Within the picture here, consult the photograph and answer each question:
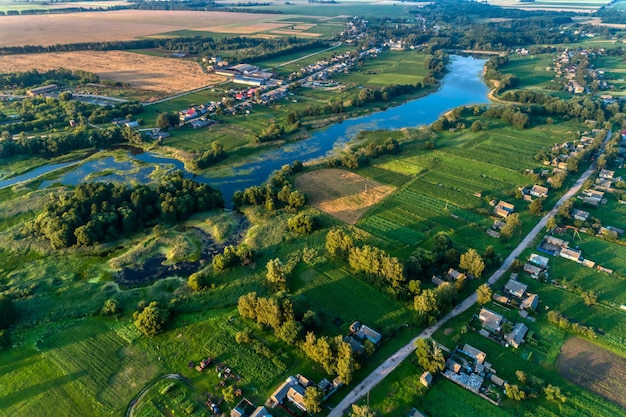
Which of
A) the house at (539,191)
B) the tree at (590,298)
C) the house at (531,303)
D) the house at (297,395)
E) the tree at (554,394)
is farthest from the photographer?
the house at (539,191)

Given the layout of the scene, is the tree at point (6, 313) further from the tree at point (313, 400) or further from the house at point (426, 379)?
the house at point (426, 379)

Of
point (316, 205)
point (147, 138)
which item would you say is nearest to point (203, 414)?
point (316, 205)

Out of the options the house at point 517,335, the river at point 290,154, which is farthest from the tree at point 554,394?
the river at point 290,154

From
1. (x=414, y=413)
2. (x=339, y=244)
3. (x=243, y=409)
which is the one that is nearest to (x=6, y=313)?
(x=243, y=409)

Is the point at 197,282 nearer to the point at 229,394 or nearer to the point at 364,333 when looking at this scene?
the point at 229,394

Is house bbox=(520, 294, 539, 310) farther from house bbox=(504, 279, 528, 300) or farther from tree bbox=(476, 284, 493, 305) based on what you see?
tree bbox=(476, 284, 493, 305)

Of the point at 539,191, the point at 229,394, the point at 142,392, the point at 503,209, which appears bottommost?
the point at 142,392
